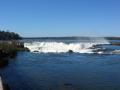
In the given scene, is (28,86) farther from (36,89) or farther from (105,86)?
(105,86)

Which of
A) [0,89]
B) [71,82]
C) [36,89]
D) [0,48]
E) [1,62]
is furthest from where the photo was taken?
[0,48]

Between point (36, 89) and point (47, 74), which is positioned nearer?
point (36, 89)

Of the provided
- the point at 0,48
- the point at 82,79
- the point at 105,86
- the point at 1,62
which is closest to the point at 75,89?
the point at 105,86

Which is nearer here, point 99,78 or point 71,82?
point 71,82

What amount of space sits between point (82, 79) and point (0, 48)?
820 inches

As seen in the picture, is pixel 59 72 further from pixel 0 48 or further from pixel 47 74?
pixel 0 48

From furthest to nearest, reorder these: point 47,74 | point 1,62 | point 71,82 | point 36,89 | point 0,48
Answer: point 0,48, point 1,62, point 47,74, point 71,82, point 36,89

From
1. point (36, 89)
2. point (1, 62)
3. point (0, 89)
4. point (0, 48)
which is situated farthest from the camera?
point (0, 48)

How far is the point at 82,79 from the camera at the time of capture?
22.1 meters

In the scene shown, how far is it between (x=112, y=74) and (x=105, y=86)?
561cm

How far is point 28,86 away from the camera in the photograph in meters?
19.3

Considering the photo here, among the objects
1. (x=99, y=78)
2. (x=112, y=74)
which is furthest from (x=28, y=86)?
(x=112, y=74)

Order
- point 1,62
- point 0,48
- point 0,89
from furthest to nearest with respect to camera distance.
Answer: point 0,48, point 1,62, point 0,89

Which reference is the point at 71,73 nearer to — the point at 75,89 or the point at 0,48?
the point at 75,89
